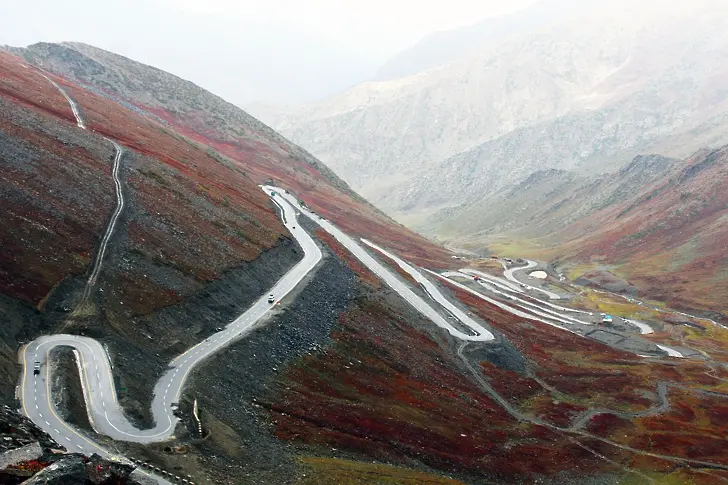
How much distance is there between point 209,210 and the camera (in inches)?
Result: 3834

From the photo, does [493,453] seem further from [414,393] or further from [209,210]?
[209,210]

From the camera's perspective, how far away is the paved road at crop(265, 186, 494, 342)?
10675 cm

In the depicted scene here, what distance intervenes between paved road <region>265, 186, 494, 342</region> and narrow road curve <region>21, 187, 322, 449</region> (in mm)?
50865

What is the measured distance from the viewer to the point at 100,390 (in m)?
46.1

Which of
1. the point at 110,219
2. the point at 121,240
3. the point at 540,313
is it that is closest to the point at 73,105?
the point at 110,219

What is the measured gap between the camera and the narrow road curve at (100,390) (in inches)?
1560

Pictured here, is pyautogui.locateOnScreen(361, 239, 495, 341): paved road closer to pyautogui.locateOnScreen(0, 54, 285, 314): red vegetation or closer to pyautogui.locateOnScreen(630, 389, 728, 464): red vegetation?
pyautogui.locateOnScreen(630, 389, 728, 464): red vegetation

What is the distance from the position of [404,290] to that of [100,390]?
249 ft

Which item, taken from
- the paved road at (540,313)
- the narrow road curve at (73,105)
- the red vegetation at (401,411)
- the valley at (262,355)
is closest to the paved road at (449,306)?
the valley at (262,355)

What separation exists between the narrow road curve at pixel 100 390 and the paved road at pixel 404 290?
167ft

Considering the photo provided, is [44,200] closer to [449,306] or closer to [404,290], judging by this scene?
[404,290]

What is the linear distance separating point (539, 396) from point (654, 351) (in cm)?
5899

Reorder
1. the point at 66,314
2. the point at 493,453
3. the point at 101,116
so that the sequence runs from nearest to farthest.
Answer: the point at 66,314 < the point at 493,453 < the point at 101,116

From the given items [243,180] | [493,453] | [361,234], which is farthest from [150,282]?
[361,234]
